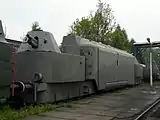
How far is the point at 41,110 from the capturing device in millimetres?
9938

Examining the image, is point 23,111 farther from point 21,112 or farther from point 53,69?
point 53,69

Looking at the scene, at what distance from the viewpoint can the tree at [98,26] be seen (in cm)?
3912

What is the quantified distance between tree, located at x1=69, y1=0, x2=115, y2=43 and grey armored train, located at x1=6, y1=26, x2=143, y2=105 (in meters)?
23.5

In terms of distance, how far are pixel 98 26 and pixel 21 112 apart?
31.0m

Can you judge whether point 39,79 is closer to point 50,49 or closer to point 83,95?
point 50,49

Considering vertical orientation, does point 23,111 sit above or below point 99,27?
below

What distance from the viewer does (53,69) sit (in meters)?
11.3

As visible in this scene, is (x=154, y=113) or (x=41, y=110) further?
(x=154, y=113)

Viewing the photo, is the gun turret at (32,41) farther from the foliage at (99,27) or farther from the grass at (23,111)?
the foliage at (99,27)

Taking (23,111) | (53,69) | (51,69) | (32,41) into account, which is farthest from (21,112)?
(32,41)

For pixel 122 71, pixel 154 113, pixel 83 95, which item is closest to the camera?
pixel 154 113

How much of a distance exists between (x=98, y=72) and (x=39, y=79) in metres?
5.20

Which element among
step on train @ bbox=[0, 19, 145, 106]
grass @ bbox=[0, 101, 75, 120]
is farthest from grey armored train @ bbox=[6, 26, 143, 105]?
grass @ bbox=[0, 101, 75, 120]

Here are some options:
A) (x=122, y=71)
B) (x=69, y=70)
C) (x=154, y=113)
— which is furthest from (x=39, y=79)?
(x=122, y=71)
